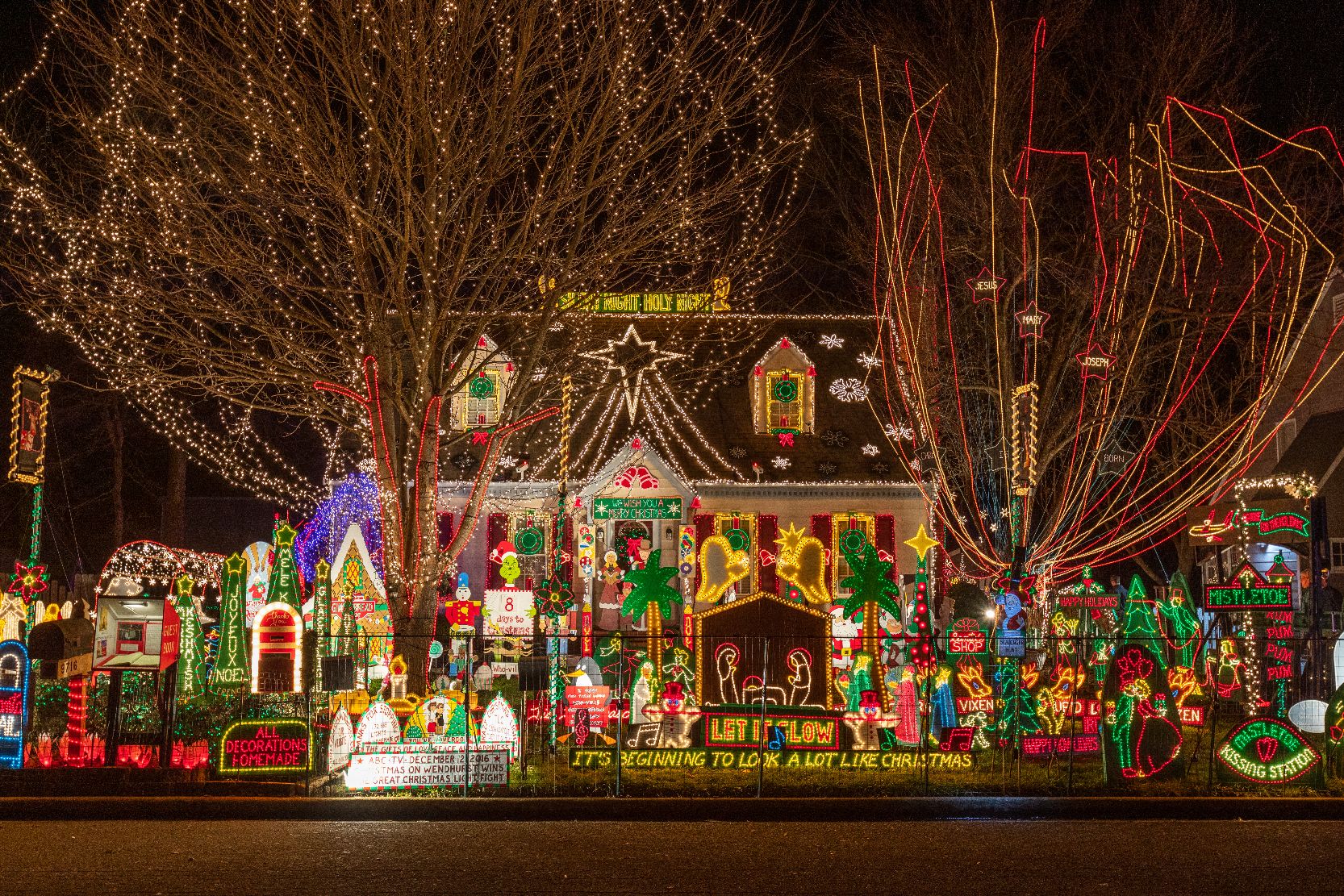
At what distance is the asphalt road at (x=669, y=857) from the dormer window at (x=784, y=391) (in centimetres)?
1771

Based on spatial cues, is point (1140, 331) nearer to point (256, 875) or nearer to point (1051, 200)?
point (1051, 200)

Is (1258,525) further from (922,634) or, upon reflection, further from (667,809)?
(667,809)

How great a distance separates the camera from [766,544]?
26.9 m

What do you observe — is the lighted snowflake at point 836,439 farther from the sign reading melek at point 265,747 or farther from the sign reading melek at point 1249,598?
the sign reading melek at point 265,747

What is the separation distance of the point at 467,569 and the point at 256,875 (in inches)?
758

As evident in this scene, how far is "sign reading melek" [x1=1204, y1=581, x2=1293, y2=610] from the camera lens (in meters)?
13.8

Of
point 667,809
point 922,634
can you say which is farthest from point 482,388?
point 667,809

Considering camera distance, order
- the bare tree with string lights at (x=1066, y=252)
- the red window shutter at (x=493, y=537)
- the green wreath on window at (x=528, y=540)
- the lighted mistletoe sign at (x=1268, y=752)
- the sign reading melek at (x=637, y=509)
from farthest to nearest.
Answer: the red window shutter at (x=493, y=537), the green wreath on window at (x=528, y=540), the sign reading melek at (x=637, y=509), the bare tree with string lights at (x=1066, y=252), the lighted mistletoe sign at (x=1268, y=752)

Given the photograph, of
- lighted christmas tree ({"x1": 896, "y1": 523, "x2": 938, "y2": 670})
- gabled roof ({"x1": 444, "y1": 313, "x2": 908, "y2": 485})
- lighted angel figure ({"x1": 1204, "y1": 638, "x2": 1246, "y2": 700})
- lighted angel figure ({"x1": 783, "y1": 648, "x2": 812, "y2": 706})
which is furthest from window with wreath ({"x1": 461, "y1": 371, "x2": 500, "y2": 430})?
lighted angel figure ({"x1": 1204, "y1": 638, "x2": 1246, "y2": 700})

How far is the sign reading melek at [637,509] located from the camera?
1043 inches

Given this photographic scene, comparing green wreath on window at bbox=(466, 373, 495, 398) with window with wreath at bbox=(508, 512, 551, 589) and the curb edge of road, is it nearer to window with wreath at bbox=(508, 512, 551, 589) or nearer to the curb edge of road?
window with wreath at bbox=(508, 512, 551, 589)

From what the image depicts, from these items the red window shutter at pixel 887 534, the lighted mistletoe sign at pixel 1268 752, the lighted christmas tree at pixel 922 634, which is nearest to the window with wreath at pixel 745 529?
the red window shutter at pixel 887 534

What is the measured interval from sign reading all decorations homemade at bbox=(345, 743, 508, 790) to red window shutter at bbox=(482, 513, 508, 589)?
1593cm

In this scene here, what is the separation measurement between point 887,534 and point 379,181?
49.7 feet
